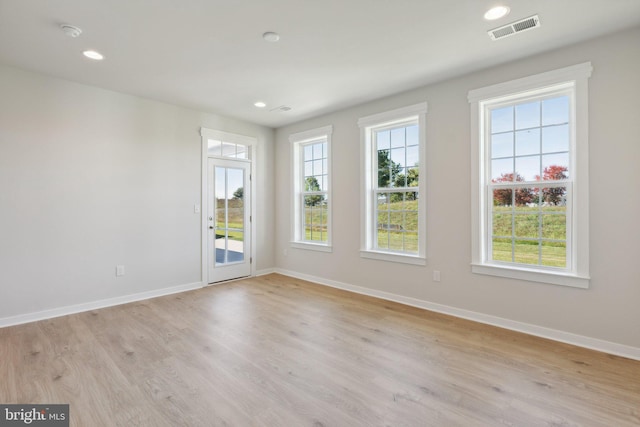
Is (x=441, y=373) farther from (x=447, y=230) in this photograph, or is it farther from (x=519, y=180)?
(x=519, y=180)

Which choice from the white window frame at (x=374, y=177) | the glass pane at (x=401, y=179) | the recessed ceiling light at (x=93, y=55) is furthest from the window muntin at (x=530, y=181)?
the recessed ceiling light at (x=93, y=55)

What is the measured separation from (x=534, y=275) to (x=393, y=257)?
1.57 meters

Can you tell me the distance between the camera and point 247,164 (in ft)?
17.8

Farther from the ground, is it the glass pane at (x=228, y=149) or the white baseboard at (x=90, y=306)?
the glass pane at (x=228, y=149)

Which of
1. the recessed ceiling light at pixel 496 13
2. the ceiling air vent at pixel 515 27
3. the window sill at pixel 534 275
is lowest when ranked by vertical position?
the window sill at pixel 534 275

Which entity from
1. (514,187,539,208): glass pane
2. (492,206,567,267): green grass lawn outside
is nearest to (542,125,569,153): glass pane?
(514,187,539,208): glass pane

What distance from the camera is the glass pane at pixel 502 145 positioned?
3.26m

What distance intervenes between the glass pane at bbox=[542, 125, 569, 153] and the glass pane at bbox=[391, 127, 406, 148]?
1.55 m

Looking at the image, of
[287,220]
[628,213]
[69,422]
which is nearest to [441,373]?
[628,213]

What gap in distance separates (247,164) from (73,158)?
8.03 feet

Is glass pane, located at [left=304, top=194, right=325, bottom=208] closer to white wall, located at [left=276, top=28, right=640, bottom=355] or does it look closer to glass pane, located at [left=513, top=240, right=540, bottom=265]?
white wall, located at [left=276, top=28, right=640, bottom=355]

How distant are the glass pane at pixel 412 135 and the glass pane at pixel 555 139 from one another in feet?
4.49

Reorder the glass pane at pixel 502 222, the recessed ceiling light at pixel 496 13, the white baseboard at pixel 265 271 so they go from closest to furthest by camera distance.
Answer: the recessed ceiling light at pixel 496 13 → the glass pane at pixel 502 222 → the white baseboard at pixel 265 271

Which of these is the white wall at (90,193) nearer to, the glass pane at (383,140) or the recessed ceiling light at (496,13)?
the glass pane at (383,140)
